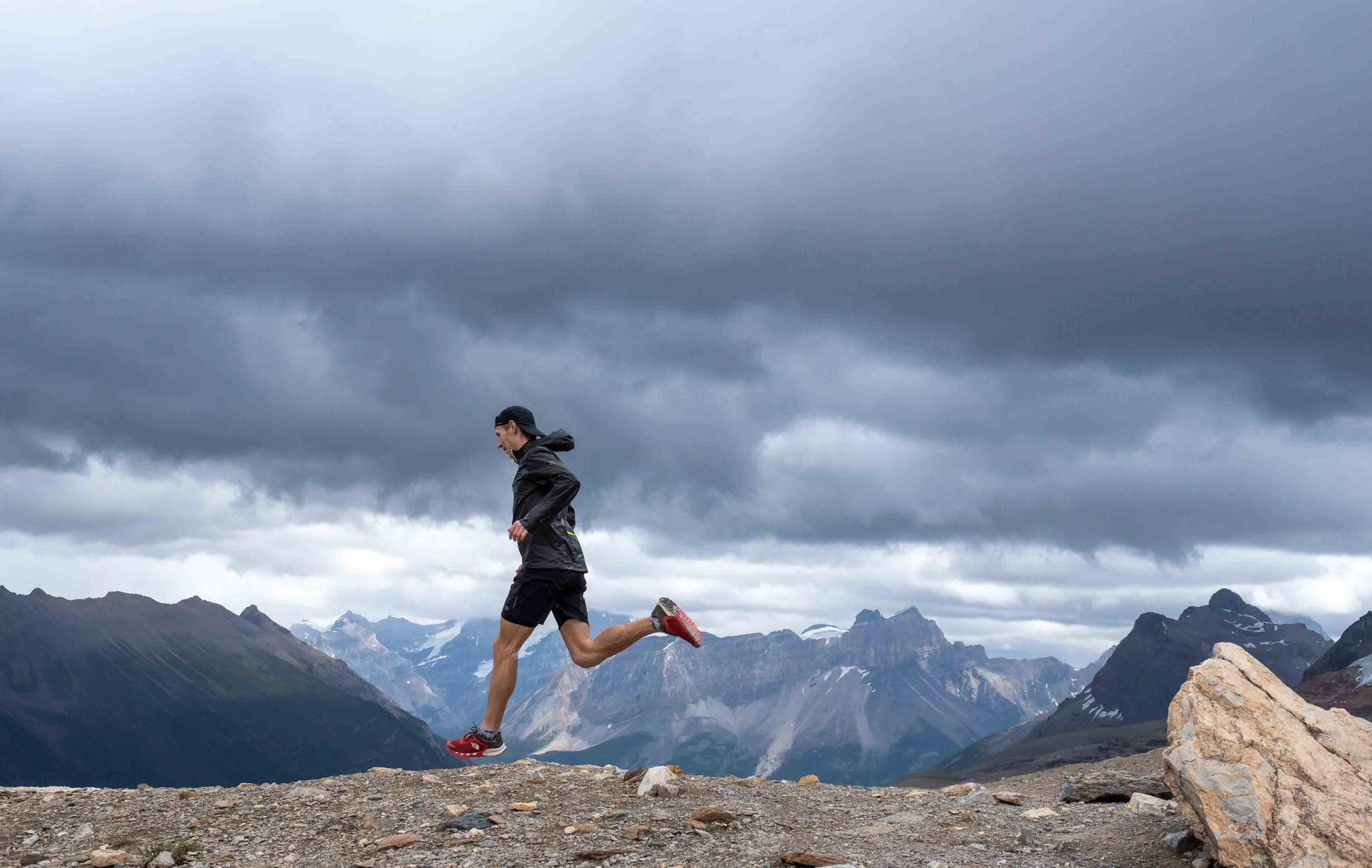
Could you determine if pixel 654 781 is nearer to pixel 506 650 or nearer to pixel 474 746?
pixel 506 650

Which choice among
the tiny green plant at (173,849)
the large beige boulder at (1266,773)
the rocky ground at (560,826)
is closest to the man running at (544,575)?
the rocky ground at (560,826)

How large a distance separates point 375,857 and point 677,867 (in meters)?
3.46

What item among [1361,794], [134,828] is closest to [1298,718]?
[1361,794]

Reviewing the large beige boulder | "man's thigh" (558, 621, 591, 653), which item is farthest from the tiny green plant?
the large beige boulder

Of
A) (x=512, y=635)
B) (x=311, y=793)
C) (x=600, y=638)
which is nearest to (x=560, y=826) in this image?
(x=600, y=638)

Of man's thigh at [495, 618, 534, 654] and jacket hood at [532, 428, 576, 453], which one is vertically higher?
jacket hood at [532, 428, 576, 453]

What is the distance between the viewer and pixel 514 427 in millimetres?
15539

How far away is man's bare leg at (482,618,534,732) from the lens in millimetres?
15188

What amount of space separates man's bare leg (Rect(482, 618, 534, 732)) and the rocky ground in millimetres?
984

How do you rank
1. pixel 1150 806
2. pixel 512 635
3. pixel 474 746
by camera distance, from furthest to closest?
pixel 474 746, pixel 512 635, pixel 1150 806

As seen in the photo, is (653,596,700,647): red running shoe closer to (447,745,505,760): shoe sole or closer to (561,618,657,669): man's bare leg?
(561,618,657,669): man's bare leg

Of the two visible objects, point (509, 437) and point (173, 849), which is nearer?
point (173, 849)

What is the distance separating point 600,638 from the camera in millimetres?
14992

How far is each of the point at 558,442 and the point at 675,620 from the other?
3234 mm
